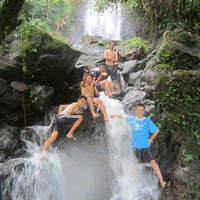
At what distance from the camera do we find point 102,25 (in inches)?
766

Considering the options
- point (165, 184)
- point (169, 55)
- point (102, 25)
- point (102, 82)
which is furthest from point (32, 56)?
point (102, 25)

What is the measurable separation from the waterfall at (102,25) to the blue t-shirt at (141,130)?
1226cm

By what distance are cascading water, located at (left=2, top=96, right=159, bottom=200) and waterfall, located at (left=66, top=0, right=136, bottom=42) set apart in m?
11.3

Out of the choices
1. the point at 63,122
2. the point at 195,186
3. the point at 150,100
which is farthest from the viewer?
the point at 150,100

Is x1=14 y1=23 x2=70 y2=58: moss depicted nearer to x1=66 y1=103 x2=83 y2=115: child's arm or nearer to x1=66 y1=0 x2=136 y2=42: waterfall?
x1=66 y1=103 x2=83 y2=115: child's arm

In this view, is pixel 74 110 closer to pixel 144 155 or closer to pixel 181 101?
pixel 144 155

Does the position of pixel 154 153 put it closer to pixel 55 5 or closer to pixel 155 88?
pixel 155 88

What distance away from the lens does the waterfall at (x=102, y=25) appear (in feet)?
61.8

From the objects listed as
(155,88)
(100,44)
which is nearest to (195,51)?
(155,88)

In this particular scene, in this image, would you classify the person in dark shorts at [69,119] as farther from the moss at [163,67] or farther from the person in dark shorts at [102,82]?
the person in dark shorts at [102,82]

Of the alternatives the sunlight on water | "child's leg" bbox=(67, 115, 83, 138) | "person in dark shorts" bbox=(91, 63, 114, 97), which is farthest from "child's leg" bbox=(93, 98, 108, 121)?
the sunlight on water

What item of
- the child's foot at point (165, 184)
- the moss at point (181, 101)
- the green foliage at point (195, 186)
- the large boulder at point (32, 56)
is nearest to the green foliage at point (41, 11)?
the large boulder at point (32, 56)

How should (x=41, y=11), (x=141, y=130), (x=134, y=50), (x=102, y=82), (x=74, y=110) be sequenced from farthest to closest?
(x=41, y=11), (x=134, y=50), (x=102, y=82), (x=74, y=110), (x=141, y=130)

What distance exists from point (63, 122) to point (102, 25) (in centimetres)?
1282
